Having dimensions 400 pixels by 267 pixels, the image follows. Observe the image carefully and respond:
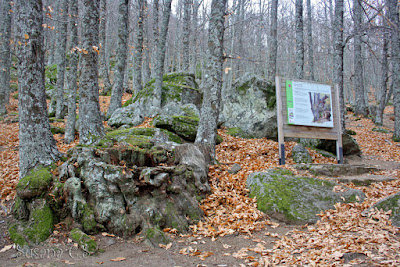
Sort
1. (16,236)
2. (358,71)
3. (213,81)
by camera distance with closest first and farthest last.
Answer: (16,236) → (213,81) → (358,71)

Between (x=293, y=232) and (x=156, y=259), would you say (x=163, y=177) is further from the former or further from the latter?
(x=293, y=232)

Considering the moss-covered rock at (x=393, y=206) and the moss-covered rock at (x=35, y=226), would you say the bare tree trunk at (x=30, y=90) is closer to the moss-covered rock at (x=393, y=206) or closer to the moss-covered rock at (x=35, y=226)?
the moss-covered rock at (x=35, y=226)

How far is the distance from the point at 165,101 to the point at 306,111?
7.37 m

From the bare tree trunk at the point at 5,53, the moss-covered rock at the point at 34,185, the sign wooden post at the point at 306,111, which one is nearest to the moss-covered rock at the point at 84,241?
the moss-covered rock at the point at 34,185

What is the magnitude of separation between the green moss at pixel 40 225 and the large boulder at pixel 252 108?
308 inches

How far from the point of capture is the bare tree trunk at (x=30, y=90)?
16.7ft

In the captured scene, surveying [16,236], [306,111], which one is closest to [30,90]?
[16,236]

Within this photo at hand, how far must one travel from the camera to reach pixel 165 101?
13.2 meters

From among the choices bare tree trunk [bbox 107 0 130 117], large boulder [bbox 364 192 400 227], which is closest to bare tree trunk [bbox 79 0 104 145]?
bare tree trunk [bbox 107 0 130 117]

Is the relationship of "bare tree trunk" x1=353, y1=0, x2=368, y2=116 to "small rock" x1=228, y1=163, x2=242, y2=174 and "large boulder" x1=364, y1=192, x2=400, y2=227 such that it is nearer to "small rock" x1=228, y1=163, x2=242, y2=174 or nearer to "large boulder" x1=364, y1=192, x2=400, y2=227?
"small rock" x1=228, y1=163, x2=242, y2=174

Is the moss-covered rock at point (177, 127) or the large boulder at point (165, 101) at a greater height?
the large boulder at point (165, 101)

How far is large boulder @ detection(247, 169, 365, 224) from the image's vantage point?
5.07m

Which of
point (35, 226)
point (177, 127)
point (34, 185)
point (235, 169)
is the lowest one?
point (35, 226)

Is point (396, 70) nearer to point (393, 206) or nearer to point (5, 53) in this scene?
point (393, 206)
